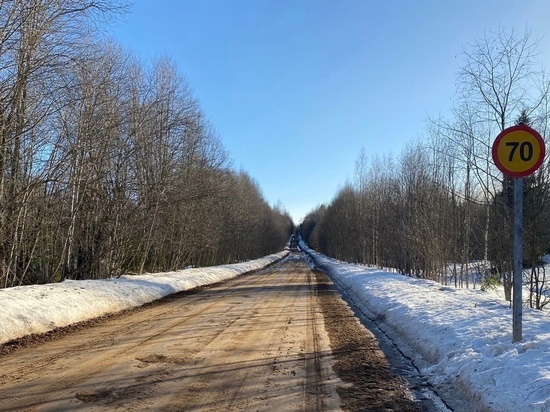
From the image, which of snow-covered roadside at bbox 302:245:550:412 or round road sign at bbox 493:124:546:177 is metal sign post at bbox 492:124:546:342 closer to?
round road sign at bbox 493:124:546:177

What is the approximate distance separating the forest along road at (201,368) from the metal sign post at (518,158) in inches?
97.5

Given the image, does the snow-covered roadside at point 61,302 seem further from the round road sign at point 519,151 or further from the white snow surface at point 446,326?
the round road sign at point 519,151

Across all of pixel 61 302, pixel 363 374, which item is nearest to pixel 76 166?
pixel 61 302

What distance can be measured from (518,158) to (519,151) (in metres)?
0.10

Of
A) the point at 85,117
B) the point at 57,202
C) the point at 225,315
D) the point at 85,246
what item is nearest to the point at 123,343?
the point at 225,315

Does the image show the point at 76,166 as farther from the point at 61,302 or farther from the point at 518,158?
the point at 518,158

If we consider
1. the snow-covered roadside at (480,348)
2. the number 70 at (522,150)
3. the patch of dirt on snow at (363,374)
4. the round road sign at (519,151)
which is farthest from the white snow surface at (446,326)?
the number 70 at (522,150)

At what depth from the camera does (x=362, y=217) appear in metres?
45.8

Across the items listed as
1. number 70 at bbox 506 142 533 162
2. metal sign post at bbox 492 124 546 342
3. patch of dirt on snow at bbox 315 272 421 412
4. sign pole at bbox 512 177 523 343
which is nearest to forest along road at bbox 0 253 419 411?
patch of dirt on snow at bbox 315 272 421 412

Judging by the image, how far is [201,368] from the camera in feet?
20.1

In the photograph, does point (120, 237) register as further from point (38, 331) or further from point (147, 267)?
point (38, 331)

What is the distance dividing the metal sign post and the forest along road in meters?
2.48

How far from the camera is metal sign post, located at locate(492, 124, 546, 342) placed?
6.04 metres

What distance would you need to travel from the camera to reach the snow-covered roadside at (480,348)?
15.3 ft
